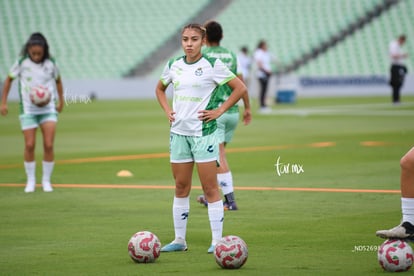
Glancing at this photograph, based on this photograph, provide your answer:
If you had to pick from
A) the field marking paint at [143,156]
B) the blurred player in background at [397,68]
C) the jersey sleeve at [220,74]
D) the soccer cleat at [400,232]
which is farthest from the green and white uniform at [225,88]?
the blurred player in background at [397,68]

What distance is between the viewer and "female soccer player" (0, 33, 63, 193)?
14.0m

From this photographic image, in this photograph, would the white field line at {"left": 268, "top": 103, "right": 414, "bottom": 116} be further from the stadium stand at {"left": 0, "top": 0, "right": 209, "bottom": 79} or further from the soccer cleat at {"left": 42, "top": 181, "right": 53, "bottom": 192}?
the soccer cleat at {"left": 42, "top": 181, "right": 53, "bottom": 192}

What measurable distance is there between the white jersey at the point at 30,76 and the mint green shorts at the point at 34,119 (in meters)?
0.07

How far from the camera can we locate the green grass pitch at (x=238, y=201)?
8.51 metres

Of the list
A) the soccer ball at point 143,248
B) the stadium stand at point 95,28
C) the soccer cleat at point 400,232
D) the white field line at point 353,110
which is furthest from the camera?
the stadium stand at point 95,28

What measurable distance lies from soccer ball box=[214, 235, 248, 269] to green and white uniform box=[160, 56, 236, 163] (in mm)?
1253

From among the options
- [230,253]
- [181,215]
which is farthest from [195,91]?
[230,253]

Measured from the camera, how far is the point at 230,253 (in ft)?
26.5

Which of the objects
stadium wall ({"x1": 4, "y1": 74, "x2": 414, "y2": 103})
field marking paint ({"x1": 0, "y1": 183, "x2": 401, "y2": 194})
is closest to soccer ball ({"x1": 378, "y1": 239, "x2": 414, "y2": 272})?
field marking paint ({"x1": 0, "y1": 183, "x2": 401, "y2": 194})

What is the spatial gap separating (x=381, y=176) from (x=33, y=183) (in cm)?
559

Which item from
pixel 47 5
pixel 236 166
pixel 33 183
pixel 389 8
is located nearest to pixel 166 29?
pixel 47 5

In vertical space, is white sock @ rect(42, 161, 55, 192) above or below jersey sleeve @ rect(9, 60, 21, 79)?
below

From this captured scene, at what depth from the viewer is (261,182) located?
15016 millimetres

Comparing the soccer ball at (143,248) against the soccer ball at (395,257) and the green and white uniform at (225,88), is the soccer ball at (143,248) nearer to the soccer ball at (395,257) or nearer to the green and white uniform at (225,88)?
the soccer ball at (395,257)
